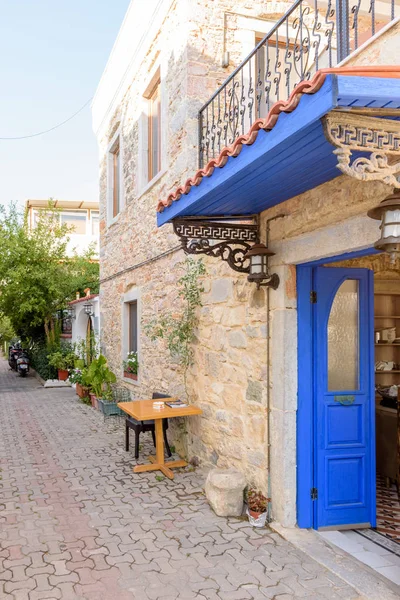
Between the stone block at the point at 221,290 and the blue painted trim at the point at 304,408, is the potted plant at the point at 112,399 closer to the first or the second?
the stone block at the point at 221,290

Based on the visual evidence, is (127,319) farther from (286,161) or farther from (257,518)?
(286,161)

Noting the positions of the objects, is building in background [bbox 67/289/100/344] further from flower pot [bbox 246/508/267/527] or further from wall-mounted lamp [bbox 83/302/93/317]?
flower pot [bbox 246/508/267/527]

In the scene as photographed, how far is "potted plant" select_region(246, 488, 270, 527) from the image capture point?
448 centimetres

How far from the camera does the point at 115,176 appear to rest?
36.6ft

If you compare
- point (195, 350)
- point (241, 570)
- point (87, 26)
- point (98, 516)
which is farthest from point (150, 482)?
point (87, 26)

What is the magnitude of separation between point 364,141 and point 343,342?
2426 mm

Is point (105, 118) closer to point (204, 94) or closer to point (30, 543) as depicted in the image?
point (204, 94)

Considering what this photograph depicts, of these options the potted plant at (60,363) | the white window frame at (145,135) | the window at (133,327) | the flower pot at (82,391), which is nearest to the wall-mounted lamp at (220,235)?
the white window frame at (145,135)

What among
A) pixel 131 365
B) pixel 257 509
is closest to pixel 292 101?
pixel 257 509

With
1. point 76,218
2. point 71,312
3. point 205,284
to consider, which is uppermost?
point 76,218

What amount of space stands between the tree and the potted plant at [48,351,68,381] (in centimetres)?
148

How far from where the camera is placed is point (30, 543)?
13.7 feet

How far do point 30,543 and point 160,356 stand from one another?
12.5 ft

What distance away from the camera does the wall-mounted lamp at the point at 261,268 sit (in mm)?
4543
